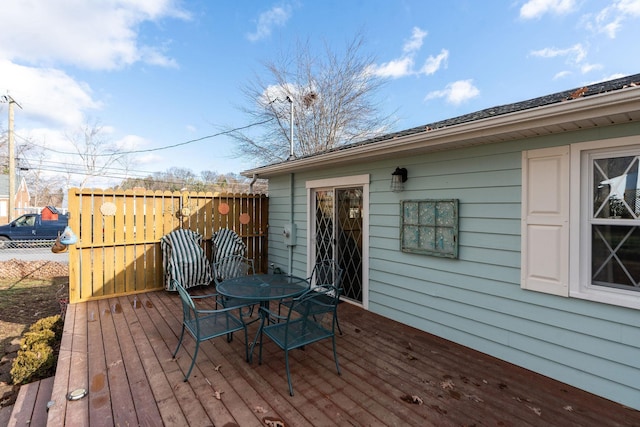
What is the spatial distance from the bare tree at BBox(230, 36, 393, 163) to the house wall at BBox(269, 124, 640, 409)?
852 centimetres

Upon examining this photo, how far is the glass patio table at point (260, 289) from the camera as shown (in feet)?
9.22

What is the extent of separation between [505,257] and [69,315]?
524 centimetres

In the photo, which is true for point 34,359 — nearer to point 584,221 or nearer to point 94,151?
point 584,221

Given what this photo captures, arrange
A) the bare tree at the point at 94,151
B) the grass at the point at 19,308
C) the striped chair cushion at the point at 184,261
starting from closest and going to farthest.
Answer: the grass at the point at 19,308 < the striped chair cushion at the point at 184,261 < the bare tree at the point at 94,151

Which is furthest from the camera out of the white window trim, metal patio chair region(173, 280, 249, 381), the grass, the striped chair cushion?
the striped chair cushion

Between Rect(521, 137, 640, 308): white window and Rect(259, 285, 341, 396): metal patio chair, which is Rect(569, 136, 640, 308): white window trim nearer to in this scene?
Rect(521, 137, 640, 308): white window

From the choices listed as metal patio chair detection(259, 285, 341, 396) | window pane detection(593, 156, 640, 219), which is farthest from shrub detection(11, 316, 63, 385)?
window pane detection(593, 156, 640, 219)

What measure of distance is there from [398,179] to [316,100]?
9.33 m

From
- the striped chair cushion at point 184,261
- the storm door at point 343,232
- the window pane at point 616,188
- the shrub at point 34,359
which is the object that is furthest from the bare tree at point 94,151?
the window pane at point 616,188

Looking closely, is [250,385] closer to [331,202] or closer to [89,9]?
[331,202]

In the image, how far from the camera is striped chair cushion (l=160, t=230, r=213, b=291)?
4891 mm

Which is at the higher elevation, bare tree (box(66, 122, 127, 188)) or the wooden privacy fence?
bare tree (box(66, 122, 127, 188))

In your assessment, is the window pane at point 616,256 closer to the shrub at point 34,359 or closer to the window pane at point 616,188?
the window pane at point 616,188

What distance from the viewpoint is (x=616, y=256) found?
89.3 inches
